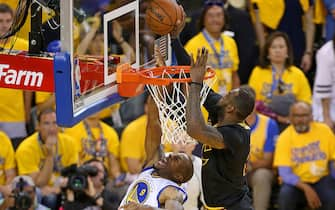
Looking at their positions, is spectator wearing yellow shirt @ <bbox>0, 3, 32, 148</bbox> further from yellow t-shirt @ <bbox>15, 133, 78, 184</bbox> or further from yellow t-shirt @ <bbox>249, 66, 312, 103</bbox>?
yellow t-shirt @ <bbox>249, 66, 312, 103</bbox>

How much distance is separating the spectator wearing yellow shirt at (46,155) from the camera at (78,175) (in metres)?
0.23

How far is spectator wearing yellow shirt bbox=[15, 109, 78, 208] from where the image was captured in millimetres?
9281

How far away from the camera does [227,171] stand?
22.6ft

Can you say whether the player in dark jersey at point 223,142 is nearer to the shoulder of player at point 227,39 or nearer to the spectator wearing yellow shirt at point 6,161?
the spectator wearing yellow shirt at point 6,161

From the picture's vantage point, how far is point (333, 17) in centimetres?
1069

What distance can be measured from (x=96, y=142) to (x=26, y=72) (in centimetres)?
296

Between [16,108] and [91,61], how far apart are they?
2.52 metres

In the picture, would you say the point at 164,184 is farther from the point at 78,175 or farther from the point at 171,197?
the point at 78,175

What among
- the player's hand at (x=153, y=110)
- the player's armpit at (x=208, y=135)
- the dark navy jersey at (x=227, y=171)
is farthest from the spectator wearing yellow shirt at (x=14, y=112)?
the player's armpit at (x=208, y=135)

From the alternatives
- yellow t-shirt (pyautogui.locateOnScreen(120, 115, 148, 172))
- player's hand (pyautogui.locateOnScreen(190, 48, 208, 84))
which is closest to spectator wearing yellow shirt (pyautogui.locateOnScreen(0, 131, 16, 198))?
yellow t-shirt (pyautogui.locateOnScreen(120, 115, 148, 172))

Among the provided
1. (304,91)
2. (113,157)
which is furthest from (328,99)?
(113,157)

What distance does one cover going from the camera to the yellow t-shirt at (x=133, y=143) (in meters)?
9.79

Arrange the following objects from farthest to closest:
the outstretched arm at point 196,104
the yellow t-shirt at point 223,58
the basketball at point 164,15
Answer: the yellow t-shirt at point 223,58 < the basketball at point 164,15 < the outstretched arm at point 196,104

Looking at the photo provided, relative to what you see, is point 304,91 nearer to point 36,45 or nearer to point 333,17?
point 333,17
